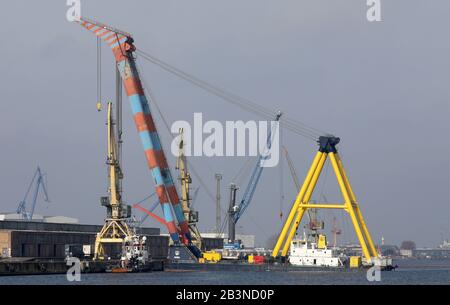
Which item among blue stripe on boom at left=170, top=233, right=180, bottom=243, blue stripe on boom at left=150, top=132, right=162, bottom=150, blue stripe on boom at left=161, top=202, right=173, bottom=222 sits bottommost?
blue stripe on boom at left=170, top=233, right=180, bottom=243

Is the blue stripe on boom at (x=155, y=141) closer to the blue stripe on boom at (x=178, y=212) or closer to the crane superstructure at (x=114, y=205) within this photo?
the crane superstructure at (x=114, y=205)

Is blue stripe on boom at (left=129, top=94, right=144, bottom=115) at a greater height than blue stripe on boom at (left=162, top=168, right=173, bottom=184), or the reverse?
blue stripe on boom at (left=129, top=94, right=144, bottom=115)

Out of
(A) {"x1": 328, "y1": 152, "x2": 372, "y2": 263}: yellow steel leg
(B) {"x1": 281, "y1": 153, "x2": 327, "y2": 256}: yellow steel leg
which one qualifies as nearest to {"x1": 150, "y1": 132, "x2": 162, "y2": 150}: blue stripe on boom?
(B) {"x1": 281, "y1": 153, "x2": 327, "y2": 256}: yellow steel leg

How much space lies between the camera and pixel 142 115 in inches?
4648

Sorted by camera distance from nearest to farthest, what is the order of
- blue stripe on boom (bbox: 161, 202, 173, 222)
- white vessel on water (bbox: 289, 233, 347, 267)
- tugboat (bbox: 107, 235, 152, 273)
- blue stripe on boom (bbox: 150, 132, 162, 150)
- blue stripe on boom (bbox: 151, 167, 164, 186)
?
tugboat (bbox: 107, 235, 152, 273)
white vessel on water (bbox: 289, 233, 347, 267)
blue stripe on boom (bbox: 150, 132, 162, 150)
blue stripe on boom (bbox: 151, 167, 164, 186)
blue stripe on boom (bbox: 161, 202, 173, 222)

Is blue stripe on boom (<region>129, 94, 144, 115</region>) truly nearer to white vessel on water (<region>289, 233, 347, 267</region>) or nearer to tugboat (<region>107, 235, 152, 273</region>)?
tugboat (<region>107, 235, 152, 273</region>)

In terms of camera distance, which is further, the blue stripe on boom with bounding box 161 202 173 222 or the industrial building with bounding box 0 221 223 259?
the blue stripe on boom with bounding box 161 202 173 222

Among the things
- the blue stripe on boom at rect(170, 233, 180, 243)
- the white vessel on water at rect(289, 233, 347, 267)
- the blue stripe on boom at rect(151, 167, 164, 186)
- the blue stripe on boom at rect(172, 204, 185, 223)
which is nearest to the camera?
the white vessel on water at rect(289, 233, 347, 267)

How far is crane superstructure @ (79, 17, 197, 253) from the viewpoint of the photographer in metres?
118

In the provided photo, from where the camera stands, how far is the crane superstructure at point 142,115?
388ft
